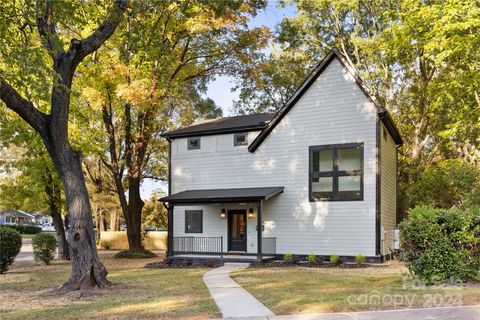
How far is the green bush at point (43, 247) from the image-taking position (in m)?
20.1

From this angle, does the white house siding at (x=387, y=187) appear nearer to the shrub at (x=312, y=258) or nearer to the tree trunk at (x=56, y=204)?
the shrub at (x=312, y=258)

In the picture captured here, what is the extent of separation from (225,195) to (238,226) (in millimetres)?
1954

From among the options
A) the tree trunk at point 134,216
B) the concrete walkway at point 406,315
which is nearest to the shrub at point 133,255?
the tree trunk at point 134,216

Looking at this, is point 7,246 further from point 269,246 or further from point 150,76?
point 269,246

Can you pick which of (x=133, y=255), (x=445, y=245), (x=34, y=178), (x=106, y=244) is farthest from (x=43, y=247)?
(x=445, y=245)

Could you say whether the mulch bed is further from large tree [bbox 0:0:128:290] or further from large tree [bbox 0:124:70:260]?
large tree [bbox 0:124:70:260]

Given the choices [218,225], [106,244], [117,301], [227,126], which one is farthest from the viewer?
[106,244]

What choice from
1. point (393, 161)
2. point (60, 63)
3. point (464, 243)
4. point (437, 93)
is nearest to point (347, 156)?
point (393, 161)

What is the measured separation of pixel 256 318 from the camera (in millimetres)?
7383

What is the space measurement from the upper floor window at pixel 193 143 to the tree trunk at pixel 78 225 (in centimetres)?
1111

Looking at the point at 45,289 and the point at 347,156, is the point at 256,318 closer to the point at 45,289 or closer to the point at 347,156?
the point at 45,289

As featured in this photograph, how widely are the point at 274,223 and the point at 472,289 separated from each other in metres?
10.5

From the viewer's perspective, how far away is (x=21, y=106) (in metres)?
10.9

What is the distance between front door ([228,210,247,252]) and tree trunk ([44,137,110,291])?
9867 mm
